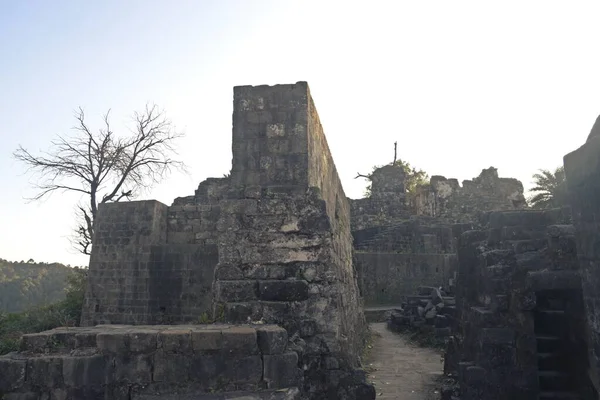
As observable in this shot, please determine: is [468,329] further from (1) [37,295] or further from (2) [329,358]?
(1) [37,295]

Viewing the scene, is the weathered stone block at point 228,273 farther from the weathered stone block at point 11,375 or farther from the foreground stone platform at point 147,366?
the weathered stone block at point 11,375

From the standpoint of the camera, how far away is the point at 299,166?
17.7 ft

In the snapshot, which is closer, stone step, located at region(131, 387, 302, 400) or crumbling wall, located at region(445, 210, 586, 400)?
stone step, located at region(131, 387, 302, 400)

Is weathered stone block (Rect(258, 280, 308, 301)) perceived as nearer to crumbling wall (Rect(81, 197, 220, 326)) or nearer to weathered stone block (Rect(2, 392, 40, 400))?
weathered stone block (Rect(2, 392, 40, 400))

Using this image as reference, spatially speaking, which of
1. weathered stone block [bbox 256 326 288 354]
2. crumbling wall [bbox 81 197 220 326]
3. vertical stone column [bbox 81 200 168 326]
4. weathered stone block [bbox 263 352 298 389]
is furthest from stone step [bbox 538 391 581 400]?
vertical stone column [bbox 81 200 168 326]

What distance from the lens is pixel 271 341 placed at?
11.7 feet

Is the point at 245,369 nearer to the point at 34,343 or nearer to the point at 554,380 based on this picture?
the point at 34,343

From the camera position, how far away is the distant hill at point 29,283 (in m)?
32.1

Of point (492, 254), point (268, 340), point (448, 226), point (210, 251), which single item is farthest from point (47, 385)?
point (448, 226)

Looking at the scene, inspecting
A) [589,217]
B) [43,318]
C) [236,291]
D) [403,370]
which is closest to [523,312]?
[589,217]

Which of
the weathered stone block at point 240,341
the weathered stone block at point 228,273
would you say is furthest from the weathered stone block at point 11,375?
the weathered stone block at point 228,273

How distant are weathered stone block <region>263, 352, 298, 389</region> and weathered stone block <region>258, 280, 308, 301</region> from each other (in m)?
1.38

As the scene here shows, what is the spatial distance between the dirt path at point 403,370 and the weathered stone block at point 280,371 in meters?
3.64

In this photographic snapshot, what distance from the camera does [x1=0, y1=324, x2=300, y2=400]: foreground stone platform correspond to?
3.33m
